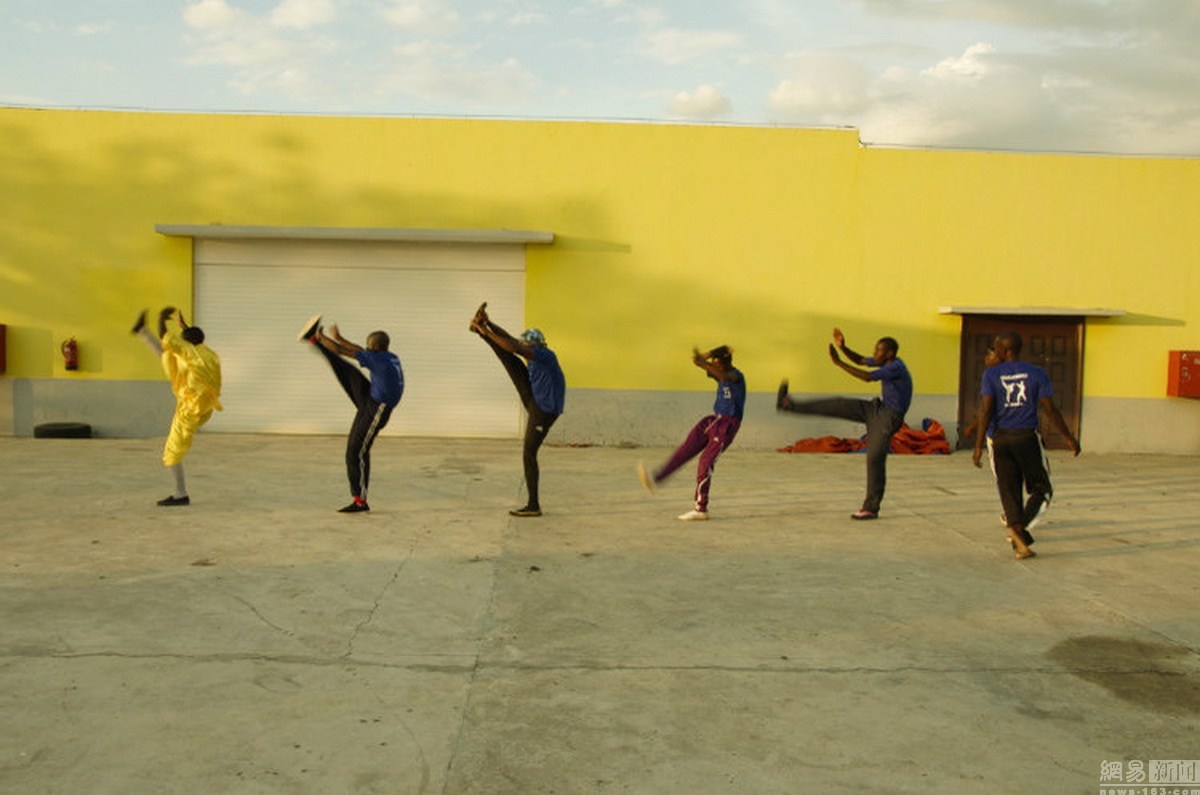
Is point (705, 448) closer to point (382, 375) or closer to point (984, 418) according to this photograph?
point (984, 418)

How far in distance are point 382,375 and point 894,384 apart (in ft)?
14.9

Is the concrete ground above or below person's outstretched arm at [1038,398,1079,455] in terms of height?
below

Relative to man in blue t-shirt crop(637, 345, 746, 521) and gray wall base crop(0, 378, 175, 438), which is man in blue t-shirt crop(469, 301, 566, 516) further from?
gray wall base crop(0, 378, 175, 438)

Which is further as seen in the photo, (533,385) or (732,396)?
(732,396)

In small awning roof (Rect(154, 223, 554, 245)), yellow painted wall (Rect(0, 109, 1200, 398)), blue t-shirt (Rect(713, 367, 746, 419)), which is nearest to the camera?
blue t-shirt (Rect(713, 367, 746, 419))

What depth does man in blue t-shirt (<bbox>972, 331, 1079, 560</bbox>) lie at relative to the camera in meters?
7.59

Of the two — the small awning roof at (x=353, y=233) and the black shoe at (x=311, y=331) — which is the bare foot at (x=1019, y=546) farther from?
the small awning roof at (x=353, y=233)

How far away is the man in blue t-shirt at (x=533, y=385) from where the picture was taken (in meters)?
8.59

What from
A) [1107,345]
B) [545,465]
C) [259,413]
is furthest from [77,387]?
[1107,345]

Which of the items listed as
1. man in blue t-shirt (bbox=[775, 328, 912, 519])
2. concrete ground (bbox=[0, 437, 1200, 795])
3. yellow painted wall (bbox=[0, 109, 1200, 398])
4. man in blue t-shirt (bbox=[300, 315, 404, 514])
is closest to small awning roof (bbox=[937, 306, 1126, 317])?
yellow painted wall (bbox=[0, 109, 1200, 398])

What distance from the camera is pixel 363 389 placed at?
9008mm

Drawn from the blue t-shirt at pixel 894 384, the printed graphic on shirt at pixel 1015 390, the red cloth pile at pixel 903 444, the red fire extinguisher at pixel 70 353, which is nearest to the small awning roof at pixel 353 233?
the red fire extinguisher at pixel 70 353

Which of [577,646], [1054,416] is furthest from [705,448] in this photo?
[577,646]

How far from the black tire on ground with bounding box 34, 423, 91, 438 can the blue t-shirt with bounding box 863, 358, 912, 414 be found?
1135 centimetres
